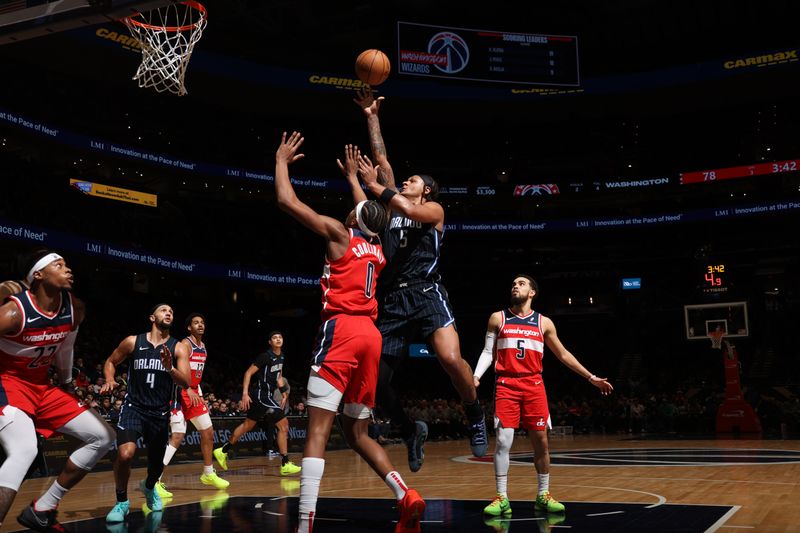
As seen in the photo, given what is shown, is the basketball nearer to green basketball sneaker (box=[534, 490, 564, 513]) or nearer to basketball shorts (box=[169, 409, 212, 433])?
green basketball sneaker (box=[534, 490, 564, 513])

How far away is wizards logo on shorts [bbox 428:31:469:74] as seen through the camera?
89.0 ft

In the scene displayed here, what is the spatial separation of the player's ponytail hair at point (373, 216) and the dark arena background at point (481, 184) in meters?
12.3

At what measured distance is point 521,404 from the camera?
7383 millimetres

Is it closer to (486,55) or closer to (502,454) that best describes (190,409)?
(502,454)

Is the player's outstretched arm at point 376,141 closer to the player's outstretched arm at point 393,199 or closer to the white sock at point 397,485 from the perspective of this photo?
the player's outstretched arm at point 393,199

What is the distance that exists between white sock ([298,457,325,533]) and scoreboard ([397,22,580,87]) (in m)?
22.7

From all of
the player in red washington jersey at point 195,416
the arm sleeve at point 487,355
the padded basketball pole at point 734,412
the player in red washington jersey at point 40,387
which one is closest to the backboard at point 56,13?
the player in red washington jersey at point 40,387

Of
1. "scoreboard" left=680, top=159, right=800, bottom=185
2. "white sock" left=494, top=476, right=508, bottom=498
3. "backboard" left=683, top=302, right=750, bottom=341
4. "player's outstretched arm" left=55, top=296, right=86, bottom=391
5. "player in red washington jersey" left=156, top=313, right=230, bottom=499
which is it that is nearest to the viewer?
"player's outstretched arm" left=55, top=296, right=86, bottom=391

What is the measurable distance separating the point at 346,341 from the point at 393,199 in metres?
1.13

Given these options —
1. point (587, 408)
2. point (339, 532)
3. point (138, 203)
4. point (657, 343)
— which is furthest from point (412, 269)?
point (657, 343)

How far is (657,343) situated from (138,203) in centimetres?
2232

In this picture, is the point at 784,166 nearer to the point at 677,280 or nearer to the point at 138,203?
the point at 677,280

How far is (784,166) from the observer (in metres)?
32.0

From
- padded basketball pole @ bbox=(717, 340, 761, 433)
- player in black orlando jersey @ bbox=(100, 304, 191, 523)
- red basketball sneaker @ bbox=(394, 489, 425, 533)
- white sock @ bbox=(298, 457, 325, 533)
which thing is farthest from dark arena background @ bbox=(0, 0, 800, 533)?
white sock @ bbox=(298, 457, 325, 533)
